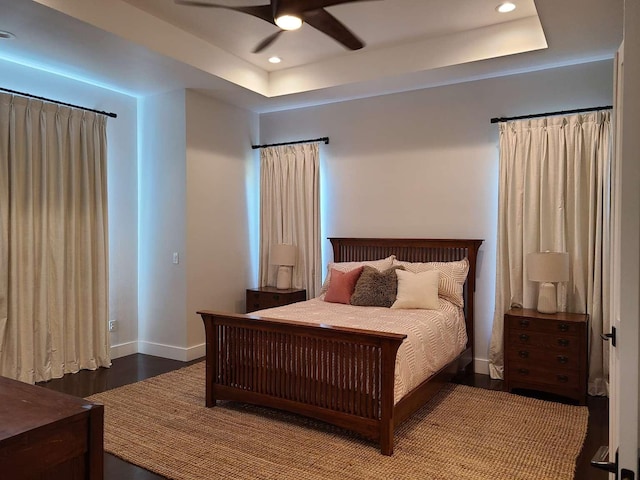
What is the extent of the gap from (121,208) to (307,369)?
3018 millimetres

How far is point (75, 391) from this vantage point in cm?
402

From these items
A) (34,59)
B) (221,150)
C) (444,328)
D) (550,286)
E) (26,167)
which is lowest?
(444,328)

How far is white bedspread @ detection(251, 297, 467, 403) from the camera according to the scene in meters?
3.21

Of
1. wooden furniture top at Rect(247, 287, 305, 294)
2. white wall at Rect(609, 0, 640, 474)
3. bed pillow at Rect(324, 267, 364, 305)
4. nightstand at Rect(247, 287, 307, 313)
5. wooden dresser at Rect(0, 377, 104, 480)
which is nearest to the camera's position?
white wall at Rect(609, 0, 640, 474)

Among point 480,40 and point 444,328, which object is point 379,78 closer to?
point 480,40

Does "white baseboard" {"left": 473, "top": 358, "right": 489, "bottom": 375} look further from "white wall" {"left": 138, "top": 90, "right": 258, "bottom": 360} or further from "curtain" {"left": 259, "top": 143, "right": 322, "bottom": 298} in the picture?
"white wall" {"left": 138, "top": 90, "right": 258, "bottom": 360}

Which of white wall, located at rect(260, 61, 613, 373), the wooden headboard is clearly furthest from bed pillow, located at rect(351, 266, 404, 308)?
white wall, located at rect(260, 61, 613, 373)

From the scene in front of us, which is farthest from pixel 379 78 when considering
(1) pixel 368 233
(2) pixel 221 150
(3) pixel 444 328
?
(3) pixel 444 328

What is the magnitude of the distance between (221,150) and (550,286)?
3.69m

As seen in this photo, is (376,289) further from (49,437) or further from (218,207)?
(49,437)

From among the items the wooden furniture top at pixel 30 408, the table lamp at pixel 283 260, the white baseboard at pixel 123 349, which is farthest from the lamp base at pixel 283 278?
the wooden furniture top at pixel 30 408

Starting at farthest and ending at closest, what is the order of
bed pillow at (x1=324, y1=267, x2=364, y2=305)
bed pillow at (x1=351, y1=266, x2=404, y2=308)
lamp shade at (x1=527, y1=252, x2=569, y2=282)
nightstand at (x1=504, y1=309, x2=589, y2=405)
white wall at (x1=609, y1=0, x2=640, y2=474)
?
bed pillow at (x1=324, y1=267, x2=364, y2=305) < bed pillow at (x1=351, y1=266, x2=404, y2=308) < lamp shade at (x1=527, y1=252, x2=569, y2=282) < nightstand at (x1=504, y1=309, x2=589, y2=405) < white wall at (x1=609, y1=0, x2=640, y2=474)

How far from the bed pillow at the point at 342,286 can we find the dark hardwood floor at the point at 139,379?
1302 mm

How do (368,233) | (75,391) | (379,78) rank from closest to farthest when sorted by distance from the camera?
(75,391), (379,78), (368,233)
